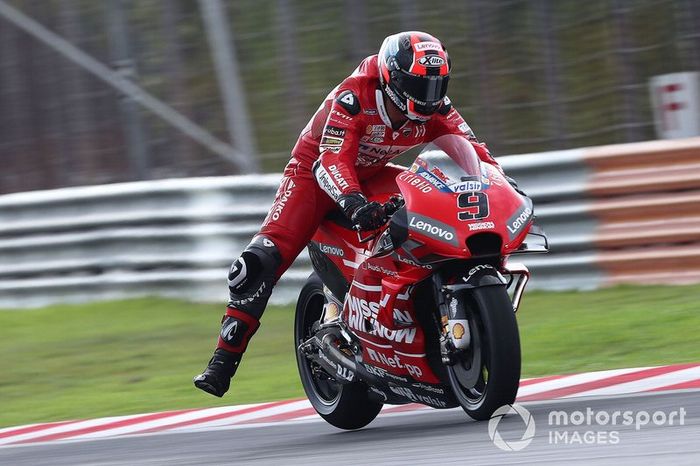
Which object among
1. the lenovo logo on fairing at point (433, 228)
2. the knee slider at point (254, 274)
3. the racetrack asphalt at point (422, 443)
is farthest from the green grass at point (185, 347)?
the lenovo logo on fairing at point (433, 228)

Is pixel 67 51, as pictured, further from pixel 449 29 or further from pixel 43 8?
pixel 449 29

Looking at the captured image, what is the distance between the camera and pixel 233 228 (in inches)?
444

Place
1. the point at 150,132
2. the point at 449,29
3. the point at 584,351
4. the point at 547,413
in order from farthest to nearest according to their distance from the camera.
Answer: the point at 150,132 < the point at 449,29 < the point at 584,351 < the point at 547,413

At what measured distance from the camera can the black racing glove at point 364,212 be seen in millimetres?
5879

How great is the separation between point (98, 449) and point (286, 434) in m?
0.90

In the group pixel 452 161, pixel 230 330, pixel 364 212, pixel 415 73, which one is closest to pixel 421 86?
pixel 415 73

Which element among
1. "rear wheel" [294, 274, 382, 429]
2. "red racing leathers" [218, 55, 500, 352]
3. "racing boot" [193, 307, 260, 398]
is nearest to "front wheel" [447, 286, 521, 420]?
"red racing leathers" [218, 55, 500, 352]

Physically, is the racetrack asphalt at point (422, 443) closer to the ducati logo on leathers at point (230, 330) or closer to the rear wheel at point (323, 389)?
the rear wheel at point (323, 389)

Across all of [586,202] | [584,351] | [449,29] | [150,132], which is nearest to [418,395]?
[584,351]

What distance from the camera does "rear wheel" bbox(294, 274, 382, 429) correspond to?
21.5 feet

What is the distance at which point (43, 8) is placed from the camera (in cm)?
1281

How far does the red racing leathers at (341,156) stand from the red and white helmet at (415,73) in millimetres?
174

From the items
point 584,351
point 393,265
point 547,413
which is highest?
point 393,265

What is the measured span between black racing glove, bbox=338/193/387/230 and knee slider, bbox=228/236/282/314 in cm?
89
